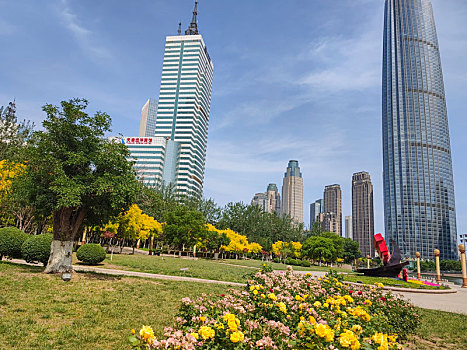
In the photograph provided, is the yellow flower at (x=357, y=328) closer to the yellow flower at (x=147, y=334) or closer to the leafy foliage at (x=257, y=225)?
the yellow flower at (x=147, y=334)

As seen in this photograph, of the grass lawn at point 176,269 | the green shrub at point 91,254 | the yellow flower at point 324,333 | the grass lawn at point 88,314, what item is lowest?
the grass lawn at point 176,269

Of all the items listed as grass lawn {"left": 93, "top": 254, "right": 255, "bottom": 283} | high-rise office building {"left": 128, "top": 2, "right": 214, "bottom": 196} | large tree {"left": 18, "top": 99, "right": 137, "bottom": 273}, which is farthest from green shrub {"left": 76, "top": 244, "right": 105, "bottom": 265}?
high-rise office building {"left": 128, "top": 2, "right": 214, "bottom": 196}

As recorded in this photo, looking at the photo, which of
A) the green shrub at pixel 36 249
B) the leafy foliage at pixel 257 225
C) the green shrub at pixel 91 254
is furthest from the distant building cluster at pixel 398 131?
the green shrub at pixel 36 249

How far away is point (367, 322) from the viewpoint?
15.6 ft

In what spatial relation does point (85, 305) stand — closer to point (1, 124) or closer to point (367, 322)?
point (367, 322)

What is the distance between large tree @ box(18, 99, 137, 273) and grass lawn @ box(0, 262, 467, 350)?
219 cm

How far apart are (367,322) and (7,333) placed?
22.3ft

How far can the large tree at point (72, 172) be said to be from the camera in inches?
490

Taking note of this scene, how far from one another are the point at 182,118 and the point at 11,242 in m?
113

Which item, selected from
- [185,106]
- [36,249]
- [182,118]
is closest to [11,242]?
[36,249]

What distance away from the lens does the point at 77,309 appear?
7.98 m

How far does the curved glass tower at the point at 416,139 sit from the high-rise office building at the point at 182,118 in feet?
325

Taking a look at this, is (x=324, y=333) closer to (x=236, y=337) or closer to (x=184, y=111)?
(x=236, y=337)

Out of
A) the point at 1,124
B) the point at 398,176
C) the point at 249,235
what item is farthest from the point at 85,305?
the point at 398,176
